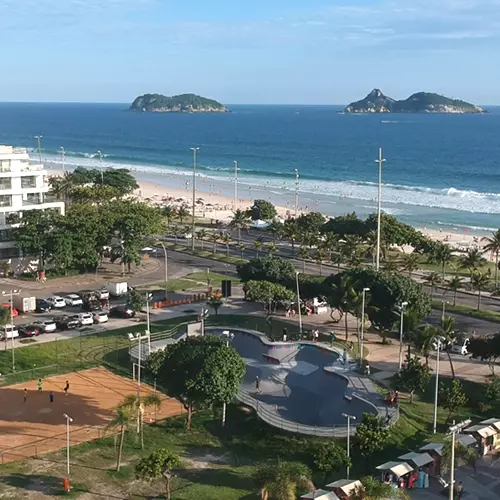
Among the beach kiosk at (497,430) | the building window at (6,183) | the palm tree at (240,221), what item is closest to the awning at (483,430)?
the beach kiosk at (497,430)

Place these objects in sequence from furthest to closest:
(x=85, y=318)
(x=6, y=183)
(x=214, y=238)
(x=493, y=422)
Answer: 1. (x=214, y=238)
2. (x=6, y=183)
3. (x=85, y=318)
4. (x=493, y=422)

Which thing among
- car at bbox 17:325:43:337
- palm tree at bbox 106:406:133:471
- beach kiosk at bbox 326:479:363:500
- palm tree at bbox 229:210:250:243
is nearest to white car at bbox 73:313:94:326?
car at bbox 17:325:43:337

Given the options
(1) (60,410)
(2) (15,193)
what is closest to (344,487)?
(1) (60,410)

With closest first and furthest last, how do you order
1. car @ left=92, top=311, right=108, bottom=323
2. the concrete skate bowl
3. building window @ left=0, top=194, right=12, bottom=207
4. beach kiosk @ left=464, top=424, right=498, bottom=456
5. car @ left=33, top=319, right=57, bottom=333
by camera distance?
beach kiosk @ left=464, top=424, right=498, bottom=456 < the concrete skate bowl < car @ left=33, top=319, right=57, bottom=333 < car @ left=92, top=311, right=108, bottom=323 < building window @ left=0, top=194, right=12, bottom=207

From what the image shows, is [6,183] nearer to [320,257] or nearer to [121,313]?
[121,313]

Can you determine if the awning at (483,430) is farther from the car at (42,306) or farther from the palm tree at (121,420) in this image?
the car at (42,306)

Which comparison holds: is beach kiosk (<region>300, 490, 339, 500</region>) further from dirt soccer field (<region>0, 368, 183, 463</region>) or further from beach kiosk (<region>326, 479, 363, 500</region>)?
Result: dirt soccer field (<region>0, 368, 183, 463</region>)
